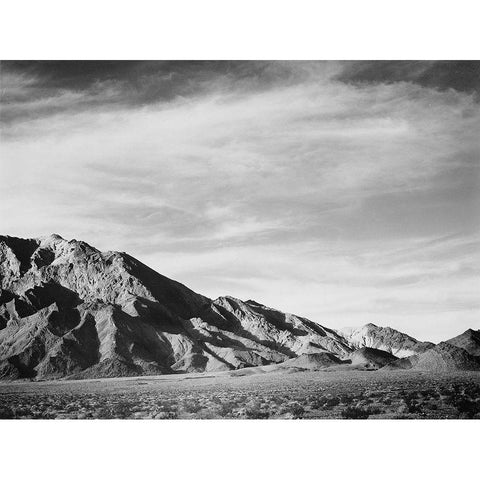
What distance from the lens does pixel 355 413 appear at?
10.9 metres

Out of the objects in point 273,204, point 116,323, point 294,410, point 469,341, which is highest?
point 273,204

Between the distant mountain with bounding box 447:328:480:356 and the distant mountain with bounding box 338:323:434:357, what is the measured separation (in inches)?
23.6

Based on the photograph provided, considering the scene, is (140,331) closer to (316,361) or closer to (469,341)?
(316,361)

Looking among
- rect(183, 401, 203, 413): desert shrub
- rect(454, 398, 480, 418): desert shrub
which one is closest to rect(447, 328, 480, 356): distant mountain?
rect(454, 398, 480, 418): desert shrub

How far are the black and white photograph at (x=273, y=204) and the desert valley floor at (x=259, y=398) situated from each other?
5 cm

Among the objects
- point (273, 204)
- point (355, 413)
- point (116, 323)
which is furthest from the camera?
point (116, 323)

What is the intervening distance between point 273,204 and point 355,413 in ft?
15.0

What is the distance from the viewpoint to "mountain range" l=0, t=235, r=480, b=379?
13548 mm

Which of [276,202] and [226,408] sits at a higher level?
[276,202]

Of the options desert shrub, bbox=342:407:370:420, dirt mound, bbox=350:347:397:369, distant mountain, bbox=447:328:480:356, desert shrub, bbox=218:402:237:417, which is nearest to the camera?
desert shrub, bbox=342:407:370:420

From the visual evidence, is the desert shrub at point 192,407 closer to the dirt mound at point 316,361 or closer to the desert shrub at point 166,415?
the desert shrub at point 166,415

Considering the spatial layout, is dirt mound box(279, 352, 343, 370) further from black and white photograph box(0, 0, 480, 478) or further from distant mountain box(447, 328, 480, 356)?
distant mountain box(447, 328, 480, 356)

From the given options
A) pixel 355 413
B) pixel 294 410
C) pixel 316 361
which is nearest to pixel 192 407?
pixel 294 410

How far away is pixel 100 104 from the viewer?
12125 millimetres
